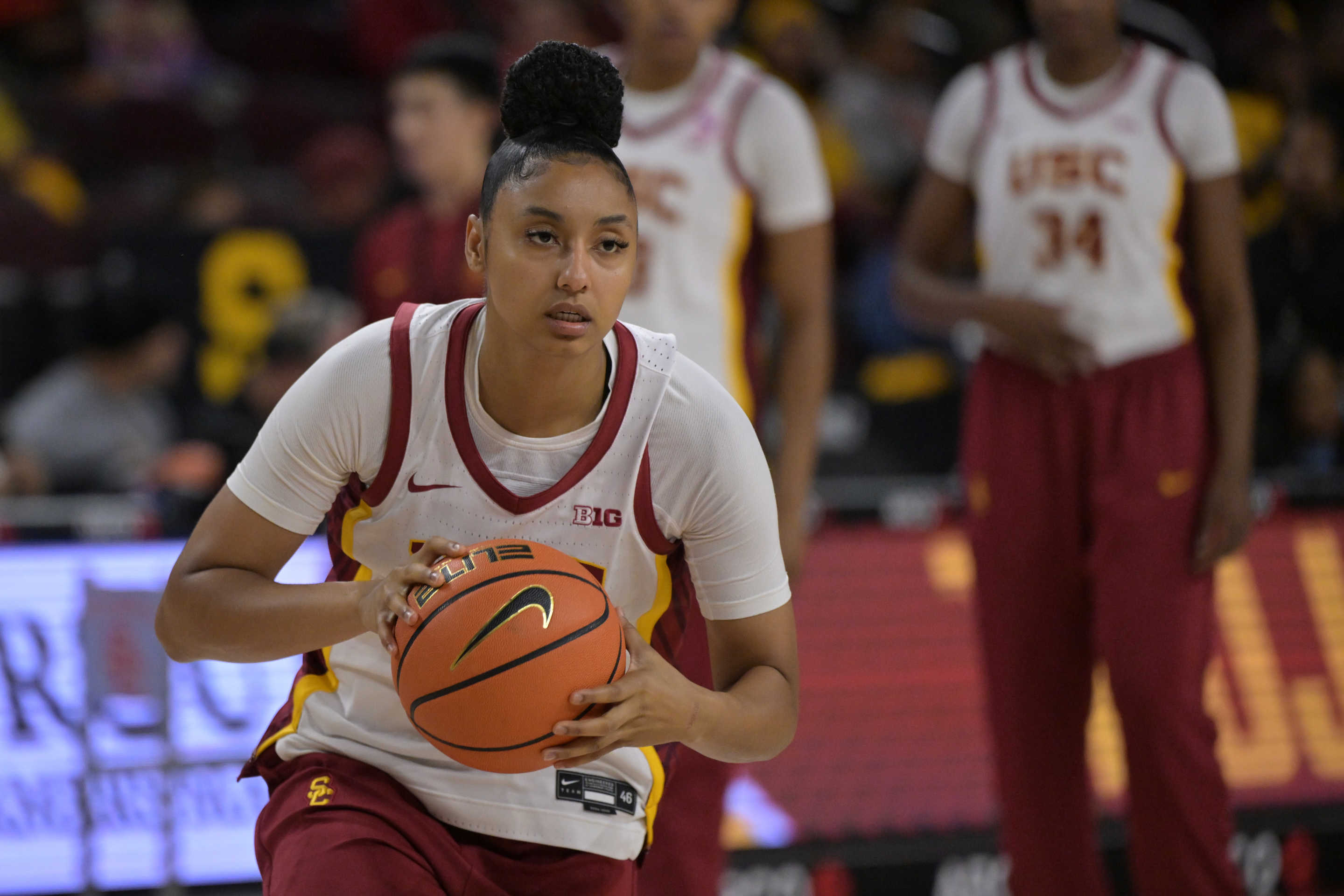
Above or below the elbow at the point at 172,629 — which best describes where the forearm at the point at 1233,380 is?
above

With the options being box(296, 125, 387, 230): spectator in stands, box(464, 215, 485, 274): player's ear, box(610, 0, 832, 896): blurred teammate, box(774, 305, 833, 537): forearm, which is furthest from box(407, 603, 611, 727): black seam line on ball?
box(296, 125, 387, 230): spectator in stands

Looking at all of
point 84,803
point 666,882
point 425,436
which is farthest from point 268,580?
point 84,803

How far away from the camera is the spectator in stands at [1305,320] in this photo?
240 inches

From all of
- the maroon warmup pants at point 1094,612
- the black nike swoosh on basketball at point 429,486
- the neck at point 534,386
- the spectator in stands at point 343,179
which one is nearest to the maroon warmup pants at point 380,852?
the black nike swoosh on basketball at point 429,486

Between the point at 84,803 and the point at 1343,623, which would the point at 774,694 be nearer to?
the point at 84,803

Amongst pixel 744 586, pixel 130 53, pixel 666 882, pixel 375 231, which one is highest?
pixel 130 53

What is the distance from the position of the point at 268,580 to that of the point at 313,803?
345 millimetres

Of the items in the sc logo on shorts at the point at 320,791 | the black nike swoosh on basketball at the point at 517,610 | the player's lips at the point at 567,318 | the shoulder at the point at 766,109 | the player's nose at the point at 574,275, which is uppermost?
the shoulder at the point at 766,109

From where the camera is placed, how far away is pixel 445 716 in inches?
79.0

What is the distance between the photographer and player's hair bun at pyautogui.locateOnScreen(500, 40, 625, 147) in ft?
7.07

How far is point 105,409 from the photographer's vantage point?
5.51 metres

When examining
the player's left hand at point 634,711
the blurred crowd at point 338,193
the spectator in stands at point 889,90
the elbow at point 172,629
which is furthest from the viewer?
the spectator in stands at point 889,90

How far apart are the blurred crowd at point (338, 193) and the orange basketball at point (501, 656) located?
8.01 feet

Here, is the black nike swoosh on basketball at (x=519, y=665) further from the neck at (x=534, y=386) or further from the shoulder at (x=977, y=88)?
the shoulder at (x=977, y=88)
